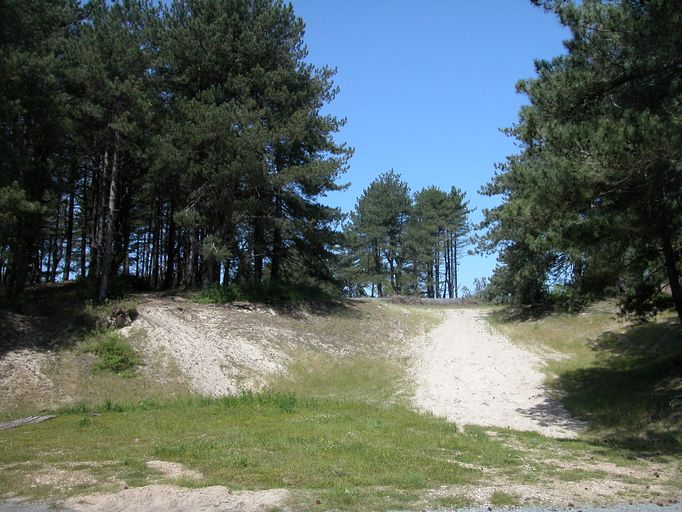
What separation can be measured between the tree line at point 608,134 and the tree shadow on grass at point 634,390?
3.60 meters

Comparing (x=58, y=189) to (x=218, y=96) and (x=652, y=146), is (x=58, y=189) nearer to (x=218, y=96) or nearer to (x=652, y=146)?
(x=218, y=96)

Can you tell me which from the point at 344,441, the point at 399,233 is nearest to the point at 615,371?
the point at 344,441

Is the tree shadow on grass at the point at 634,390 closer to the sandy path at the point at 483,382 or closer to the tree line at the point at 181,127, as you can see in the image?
the sandy path at the point at 483,382

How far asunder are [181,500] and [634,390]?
47.5 ft

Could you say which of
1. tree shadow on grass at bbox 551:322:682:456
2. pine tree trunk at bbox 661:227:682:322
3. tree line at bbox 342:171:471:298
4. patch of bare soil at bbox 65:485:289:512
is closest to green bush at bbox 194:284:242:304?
tree shadow on grass at bbox 551:322:682:456

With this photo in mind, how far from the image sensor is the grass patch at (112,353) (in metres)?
17.8

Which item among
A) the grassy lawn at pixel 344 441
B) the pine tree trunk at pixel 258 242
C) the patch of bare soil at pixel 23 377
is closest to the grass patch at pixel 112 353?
the grassy lawn at pixel 344 441

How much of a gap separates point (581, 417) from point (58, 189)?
71.6ft

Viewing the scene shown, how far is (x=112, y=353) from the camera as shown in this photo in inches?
720

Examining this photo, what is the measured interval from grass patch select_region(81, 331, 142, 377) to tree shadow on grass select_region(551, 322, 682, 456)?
46.9 ft

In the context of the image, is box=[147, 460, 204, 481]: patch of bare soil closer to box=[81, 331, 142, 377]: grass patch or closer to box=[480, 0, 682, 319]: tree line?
box=[480, 0, 682, 319]: tree line

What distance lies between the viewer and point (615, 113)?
11914mm

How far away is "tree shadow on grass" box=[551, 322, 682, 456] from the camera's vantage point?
12734 millimetres

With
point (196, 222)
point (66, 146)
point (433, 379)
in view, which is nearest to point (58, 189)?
point (66, 146)
